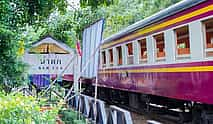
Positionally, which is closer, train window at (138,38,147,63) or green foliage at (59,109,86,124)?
green foliage at (59,109,86,124)

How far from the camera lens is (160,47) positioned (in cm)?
759

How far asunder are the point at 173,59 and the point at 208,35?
1101 millimetres

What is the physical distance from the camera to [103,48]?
40.8ft

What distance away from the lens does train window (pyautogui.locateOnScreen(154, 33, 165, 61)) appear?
7395 mm

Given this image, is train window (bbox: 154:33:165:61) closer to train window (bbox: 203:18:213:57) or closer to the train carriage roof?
the train carriage roof

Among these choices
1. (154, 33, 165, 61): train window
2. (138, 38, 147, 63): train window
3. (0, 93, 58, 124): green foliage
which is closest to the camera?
(0, 93, 58, 124): green foliage

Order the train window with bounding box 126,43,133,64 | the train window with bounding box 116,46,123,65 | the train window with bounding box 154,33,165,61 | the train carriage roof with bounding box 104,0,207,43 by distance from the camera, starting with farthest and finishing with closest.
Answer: the train window with bounding box 116,46,123,65
the train window with bounding box 126,43,133,64
the train window with bounding box 154,33,165,61
the train carriage roof with bounding box 104,0,207,43

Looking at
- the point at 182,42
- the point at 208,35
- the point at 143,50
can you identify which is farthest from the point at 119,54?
the point at 208,35

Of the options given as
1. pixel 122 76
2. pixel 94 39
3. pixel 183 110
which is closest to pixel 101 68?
pixel 122 76

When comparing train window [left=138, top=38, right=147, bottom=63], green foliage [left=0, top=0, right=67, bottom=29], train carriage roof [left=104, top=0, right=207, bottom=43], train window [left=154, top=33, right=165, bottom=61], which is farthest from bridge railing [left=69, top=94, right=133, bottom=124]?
green foliage [left=0, top=0, right=67, bottom=29]

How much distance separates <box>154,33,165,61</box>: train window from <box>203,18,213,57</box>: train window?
160 cm

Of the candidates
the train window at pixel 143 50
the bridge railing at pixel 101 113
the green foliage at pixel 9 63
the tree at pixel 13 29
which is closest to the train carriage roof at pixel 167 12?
the train window at pixel 143 50

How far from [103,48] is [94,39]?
571cm

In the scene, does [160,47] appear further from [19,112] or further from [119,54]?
[19,112]
